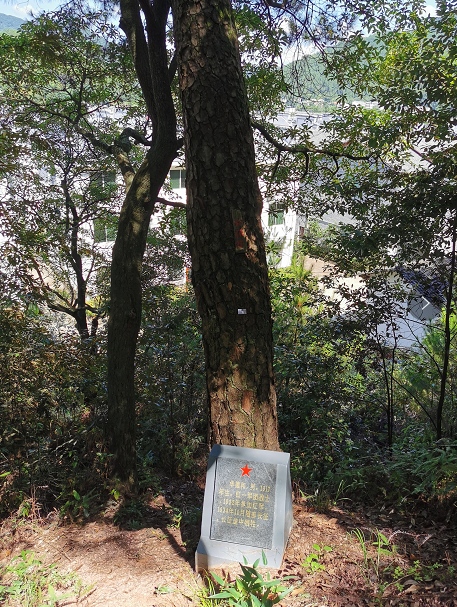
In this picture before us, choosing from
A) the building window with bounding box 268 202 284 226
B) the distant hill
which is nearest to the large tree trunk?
the building window with bounding box 268 202 284 226

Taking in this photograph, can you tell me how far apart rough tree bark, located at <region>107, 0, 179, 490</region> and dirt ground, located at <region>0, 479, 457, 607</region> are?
79cm

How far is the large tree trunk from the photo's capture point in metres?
3.07

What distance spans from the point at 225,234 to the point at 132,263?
1925mm

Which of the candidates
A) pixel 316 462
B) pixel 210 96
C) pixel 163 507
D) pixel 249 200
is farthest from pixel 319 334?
pixel 210 96

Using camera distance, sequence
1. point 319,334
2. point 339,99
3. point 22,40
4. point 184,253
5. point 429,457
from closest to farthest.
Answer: point 429,457, point 319,334, point 339,99, point 22,40, point 184,253

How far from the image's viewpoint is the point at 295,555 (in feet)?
10.2

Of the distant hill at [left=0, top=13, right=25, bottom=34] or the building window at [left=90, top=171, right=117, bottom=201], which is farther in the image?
the building window at [left=90, top=171, right=117, bottom=201]

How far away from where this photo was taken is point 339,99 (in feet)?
21.7

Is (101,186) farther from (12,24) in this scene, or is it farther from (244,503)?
(244,503)

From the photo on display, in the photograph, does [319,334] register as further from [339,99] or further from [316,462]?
[339,99]

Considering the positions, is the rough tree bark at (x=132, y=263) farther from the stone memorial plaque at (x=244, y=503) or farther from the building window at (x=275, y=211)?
the building window at (x=275, y=211)

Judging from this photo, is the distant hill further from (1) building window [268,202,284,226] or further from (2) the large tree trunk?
(2) the large tree trunk

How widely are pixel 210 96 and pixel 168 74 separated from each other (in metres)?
2.10

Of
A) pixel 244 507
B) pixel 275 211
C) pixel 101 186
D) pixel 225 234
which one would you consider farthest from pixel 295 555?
pixel 101 186
